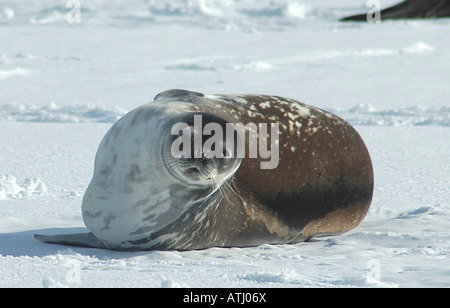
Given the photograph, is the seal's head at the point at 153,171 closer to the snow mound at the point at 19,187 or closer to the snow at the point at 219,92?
the snow at the point at 219,92

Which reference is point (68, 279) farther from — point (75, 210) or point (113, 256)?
point (75, 210)

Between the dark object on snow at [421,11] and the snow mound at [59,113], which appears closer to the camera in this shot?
the snow mound at [59,113]

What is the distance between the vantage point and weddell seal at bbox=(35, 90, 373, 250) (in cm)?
310

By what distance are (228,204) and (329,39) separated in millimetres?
8605

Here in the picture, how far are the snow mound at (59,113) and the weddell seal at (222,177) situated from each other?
10.9 feet

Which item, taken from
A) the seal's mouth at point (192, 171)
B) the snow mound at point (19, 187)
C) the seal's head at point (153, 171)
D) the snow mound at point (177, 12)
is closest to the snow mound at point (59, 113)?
the snow mound at point (19, 187)

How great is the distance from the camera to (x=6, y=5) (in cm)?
1401

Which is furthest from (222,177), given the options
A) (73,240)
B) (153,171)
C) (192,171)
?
(73,240)

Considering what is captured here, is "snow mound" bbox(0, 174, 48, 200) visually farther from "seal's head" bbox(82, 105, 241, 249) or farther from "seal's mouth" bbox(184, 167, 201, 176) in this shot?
"seal's mouth" bbox(184, 167, 201, 176)

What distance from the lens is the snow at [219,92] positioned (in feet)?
9.85

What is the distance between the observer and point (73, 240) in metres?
3.42

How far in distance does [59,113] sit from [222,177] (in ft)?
14.0

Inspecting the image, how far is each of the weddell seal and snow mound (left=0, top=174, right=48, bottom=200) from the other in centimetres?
90

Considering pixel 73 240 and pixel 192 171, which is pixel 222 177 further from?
pixel 73 240
